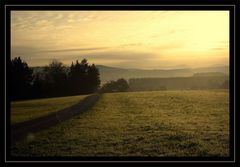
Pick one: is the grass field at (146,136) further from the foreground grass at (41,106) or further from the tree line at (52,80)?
the tree line at (52,80)

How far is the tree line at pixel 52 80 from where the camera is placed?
32.6ft

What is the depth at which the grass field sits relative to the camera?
955 centimetres

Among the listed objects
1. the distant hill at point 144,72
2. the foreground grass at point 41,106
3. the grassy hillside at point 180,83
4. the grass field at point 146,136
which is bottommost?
the grass field at point 146,136

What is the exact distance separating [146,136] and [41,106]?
6.95m

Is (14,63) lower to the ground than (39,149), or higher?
higher

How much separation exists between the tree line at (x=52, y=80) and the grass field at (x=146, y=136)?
134 cm

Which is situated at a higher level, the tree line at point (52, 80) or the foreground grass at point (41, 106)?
the tree line at point (52, 80)
